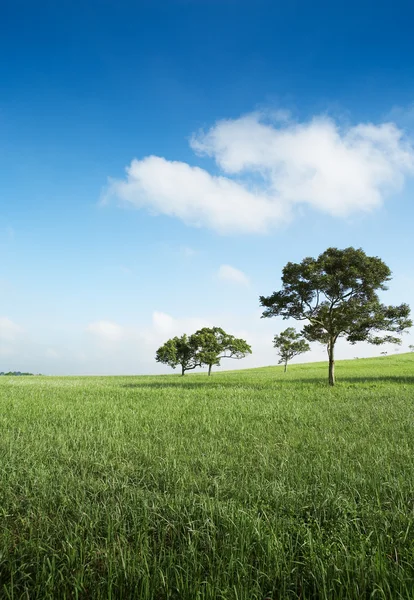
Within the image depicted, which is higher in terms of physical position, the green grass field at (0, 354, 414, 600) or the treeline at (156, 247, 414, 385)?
the treeline at (156, 247, 414, 385)

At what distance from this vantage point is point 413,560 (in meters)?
3.43

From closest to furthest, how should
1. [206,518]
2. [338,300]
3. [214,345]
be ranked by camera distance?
1. [206,518]
2. [338,300]
3. [214,345]

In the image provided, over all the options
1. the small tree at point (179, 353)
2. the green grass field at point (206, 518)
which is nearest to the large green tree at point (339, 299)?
the green grass field at point (206, 518)

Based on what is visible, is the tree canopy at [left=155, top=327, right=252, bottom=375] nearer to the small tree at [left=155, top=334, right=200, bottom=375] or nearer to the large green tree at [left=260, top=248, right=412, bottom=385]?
the small tree at [left=155, top=334, right=200, bottom=375]

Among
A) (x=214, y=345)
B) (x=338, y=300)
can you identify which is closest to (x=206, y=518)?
(x=338, y=300)

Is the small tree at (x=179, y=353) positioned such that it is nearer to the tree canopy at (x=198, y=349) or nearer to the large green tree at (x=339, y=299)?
the tree canopy at (x=198, y=349)

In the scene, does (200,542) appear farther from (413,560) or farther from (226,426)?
(226,426)

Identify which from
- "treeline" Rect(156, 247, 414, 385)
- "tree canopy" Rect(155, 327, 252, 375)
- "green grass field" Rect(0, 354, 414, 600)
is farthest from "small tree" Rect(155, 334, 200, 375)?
"green grass field" Rect(0, 354, 414, 600)

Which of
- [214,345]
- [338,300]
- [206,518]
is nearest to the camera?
[206,518]

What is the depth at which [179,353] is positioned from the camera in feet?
216

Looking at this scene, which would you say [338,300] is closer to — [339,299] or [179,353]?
[339,299]

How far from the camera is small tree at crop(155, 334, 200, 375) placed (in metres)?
64.0

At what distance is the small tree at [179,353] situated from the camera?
2520 inches

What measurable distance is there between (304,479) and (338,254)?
27.6 m
